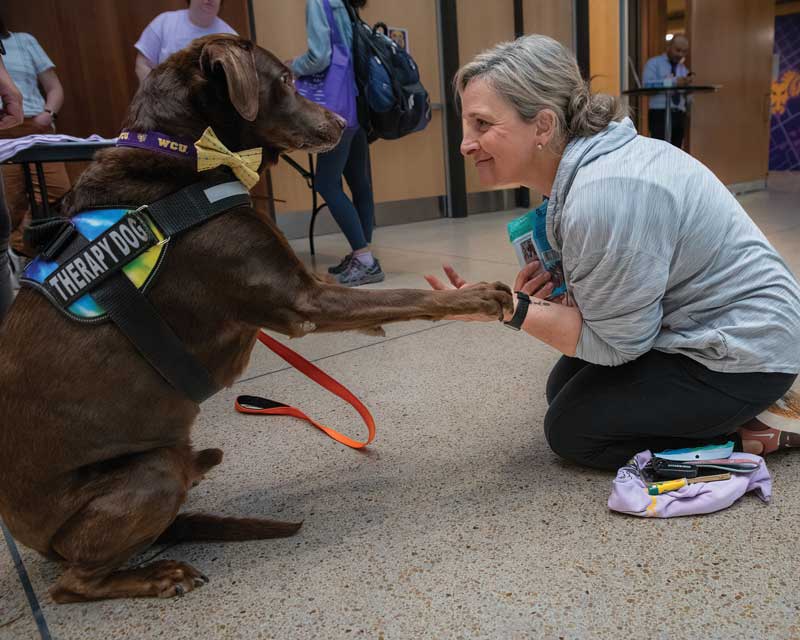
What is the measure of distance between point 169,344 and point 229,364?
Answer: 0.60 ft

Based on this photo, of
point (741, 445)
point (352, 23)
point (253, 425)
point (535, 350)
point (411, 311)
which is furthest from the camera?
point (352, 23)

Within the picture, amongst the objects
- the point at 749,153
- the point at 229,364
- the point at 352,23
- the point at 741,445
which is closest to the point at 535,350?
the point at 741,445

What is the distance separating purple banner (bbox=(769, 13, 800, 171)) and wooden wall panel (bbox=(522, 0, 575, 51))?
261 inches

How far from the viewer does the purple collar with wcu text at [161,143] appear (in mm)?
1488

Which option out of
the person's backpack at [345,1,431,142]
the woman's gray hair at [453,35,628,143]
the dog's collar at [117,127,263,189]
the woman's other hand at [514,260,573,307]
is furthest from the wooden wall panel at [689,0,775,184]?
the dog's collar at [117,127,263,189]

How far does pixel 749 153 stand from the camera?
932cm

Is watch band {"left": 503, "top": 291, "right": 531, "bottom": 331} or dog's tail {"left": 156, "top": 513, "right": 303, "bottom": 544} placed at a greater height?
watch band {"left": 503, "top": 291, "right": 531, "bottom": 331}

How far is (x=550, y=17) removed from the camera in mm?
8156

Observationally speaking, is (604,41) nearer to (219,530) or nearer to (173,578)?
(219,530)

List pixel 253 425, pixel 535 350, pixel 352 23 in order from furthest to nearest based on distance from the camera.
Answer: pixel 352 23, pixel 535 350, pixel 253 425

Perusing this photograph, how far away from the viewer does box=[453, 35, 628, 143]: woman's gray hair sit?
1663 millimetres

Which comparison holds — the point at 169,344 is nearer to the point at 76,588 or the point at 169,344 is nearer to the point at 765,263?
the point at 76,588

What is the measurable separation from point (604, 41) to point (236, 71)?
27.0ft

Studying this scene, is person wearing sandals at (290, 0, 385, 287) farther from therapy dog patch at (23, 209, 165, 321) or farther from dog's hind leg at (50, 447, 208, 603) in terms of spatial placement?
dog's hind leg at (50, 447, 208, 603)
